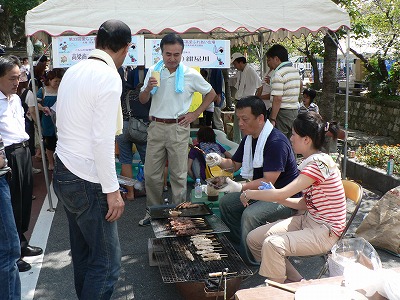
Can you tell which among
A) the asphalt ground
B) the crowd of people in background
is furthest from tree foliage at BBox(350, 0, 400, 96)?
the asphalt ground

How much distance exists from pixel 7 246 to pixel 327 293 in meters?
1.99

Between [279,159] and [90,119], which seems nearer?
[90,119]

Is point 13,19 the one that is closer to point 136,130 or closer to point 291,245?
point 136,130

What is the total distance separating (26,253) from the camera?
14.4ft

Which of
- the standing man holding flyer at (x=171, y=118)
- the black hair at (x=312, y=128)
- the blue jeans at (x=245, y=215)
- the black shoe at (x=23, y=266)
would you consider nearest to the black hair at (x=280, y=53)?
the standing man holding flyer at (x=171, y=118)

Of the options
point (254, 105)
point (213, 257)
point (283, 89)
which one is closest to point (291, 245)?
point (213, 257)

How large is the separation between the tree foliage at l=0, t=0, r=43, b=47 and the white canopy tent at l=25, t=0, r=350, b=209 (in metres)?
15.8

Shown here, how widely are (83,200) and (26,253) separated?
2.23 m

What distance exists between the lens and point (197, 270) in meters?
3.33

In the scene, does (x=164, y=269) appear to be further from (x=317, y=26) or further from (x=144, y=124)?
(x=317, y=26)

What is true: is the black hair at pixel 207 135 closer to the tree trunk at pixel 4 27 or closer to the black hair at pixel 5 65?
the black hair at pixel 5 65

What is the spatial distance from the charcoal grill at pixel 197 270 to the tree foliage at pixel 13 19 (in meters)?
18.6

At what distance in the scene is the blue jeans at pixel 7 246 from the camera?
2.74 metres

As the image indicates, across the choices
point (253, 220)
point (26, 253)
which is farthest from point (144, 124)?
point (253, 220)
